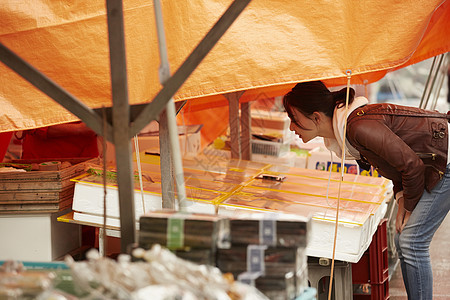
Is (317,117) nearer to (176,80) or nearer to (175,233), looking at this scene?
(176,80)

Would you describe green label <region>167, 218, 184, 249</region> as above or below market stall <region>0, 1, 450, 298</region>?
below

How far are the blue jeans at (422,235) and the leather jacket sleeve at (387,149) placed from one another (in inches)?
4.3

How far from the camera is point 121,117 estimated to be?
1837mm

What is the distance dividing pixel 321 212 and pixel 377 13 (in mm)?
1004

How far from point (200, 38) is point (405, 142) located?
1126 mm

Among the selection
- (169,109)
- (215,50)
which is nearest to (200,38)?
(215,50)

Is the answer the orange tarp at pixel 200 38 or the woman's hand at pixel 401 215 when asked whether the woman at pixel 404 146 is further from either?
the orange tarp at pixel 200 38

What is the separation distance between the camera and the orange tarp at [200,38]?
2373mm

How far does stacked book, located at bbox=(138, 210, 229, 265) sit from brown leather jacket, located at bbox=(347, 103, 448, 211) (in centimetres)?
119

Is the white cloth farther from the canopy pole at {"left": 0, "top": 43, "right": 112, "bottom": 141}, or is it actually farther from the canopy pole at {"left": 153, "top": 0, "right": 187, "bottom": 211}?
the canopy pole at {"left": 0, "top": 43, "right": 112, "bottom": 141}

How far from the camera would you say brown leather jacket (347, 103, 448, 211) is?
2.59m

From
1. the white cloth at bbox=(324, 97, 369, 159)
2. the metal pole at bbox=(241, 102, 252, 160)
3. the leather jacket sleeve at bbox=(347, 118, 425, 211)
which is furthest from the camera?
the metal pole at bbox=(241, 102, 252, 160)

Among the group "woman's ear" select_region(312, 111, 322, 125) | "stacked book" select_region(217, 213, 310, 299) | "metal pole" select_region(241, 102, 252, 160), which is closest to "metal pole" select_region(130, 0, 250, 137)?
"stacked book" select_region(217, 213, 310, 299)

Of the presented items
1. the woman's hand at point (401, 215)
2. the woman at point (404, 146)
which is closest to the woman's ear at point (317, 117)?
the woman at point (404, 146)
